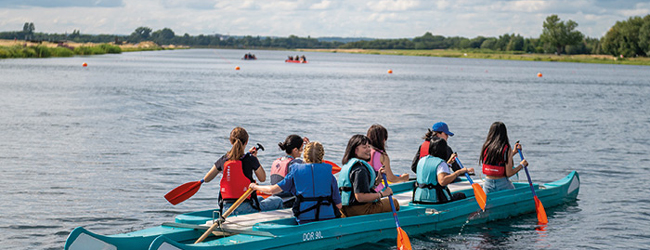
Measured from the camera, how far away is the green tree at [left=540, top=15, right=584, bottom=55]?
562 ft

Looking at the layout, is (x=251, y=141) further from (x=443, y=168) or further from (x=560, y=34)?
(x=560, y=34)

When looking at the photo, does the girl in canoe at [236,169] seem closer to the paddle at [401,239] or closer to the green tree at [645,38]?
the paddle at [401,239]

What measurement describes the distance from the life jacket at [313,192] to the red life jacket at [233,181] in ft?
2.61

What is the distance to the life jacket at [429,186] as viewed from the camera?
11094mm

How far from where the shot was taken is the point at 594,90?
2229 inches

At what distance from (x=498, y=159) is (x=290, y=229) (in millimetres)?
4789

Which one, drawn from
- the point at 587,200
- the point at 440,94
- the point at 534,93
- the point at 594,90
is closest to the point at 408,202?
the point at 587,200

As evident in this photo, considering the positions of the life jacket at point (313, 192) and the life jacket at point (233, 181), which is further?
the life jacket at point (233, 181)

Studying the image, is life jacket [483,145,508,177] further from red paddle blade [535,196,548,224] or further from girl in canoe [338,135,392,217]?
girl in canoe [338,135,392,217]

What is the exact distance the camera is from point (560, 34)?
171250 millimetres

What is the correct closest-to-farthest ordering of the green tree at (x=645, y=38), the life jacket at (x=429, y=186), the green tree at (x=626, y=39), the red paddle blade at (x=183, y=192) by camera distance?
the red paddle blade at (x=183, y=192)
the life jacket at (x=429, y=186)
the green tree at (x=645, y=38)
the green tree at (x=626, y=39)

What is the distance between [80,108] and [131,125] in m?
6.38

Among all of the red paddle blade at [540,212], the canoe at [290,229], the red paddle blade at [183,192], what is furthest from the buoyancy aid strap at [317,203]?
the red paddle blade at [540,212]

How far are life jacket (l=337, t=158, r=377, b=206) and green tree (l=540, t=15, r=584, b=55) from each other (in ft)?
564
